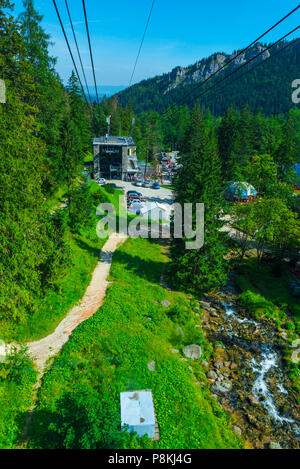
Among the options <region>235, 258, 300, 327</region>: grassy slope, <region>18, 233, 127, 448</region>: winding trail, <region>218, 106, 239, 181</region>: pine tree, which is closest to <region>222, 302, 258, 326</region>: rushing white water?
<region>235, 258, 300, 327</region>: grassy slope

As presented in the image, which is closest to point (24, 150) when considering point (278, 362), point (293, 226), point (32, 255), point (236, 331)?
point (32, 255)

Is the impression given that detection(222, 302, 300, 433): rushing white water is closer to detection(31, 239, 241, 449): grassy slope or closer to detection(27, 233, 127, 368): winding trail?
detection(31, 239, 241, 449): grassy slope

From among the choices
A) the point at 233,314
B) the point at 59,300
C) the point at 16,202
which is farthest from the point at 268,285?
the point at 16,202

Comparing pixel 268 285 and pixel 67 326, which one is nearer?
pixel 67 326
